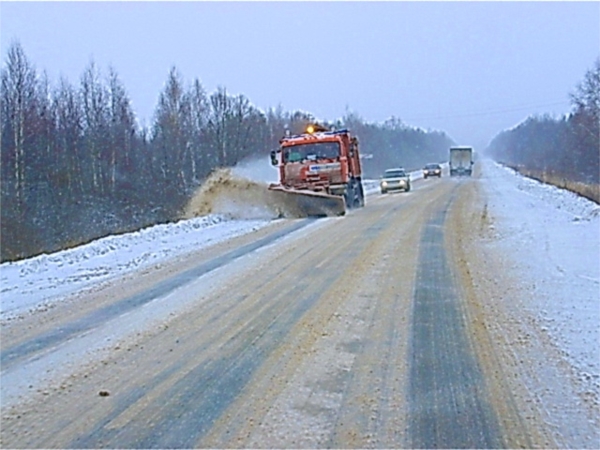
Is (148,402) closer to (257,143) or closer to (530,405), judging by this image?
(530,405)

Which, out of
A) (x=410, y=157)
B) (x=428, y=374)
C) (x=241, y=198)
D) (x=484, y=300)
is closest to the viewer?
(x=428, y=374)

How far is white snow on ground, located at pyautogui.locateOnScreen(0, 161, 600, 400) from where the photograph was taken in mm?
6878

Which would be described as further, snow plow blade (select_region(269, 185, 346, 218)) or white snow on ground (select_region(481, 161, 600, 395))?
snow plow blade (select_region(269, 185, 346, 218))

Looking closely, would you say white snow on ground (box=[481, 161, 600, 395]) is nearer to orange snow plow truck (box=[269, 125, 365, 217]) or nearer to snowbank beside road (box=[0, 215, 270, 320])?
orange snow plow truck (box=[269, 125, 365, 217])

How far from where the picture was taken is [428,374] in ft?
17.5

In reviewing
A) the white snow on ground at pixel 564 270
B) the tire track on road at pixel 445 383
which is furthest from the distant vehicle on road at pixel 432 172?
the tire track on road at pixel 445 383

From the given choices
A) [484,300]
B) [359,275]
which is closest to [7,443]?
[484,300]

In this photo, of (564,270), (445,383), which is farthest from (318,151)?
(445,383)

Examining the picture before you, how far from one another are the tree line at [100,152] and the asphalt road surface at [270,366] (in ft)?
72.9

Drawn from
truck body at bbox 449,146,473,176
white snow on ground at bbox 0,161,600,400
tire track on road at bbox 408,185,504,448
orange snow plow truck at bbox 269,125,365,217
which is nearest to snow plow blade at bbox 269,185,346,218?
orange snow plow truck at bbox 269,125,365,217

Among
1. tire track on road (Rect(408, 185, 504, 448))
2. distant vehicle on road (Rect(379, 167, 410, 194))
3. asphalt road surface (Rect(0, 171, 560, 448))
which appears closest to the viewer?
tire track on road (Rect(408, 185, 504, 448))

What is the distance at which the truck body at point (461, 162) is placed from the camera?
67062 mm

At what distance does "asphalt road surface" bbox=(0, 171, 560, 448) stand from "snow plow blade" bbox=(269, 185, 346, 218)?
37.2 ft

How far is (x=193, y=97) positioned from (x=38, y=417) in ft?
243
